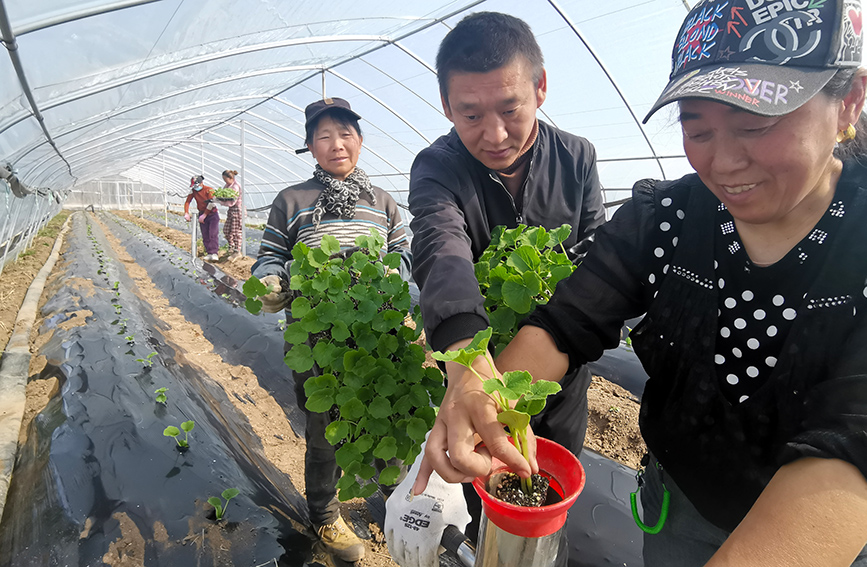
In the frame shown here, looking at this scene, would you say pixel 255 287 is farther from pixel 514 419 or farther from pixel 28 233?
pixel 28 233

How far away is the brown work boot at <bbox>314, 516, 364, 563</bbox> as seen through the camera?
2211mm

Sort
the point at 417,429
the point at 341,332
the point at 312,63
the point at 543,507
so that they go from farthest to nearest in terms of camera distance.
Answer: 1. the point at 312,63
2. the point at 341,332
3. the point at 417,429
4. the point at 543,507

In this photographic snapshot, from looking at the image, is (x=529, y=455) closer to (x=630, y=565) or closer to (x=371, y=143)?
(x=630, y=565)

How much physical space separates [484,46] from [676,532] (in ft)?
4.62

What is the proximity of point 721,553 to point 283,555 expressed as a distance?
2020mm

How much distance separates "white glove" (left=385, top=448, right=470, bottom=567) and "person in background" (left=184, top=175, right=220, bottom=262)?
889cm

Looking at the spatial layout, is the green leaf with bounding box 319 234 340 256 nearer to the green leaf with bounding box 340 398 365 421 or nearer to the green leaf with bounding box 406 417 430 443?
the green leaf with bounding box 340 398 365 421

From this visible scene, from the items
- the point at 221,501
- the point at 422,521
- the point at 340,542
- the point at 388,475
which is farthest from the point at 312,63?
the point at 422,521

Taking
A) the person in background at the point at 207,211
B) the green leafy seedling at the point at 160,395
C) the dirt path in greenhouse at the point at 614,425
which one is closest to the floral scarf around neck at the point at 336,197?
the green leafy seedling at the point at 160,395

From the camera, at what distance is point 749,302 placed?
2.69ft

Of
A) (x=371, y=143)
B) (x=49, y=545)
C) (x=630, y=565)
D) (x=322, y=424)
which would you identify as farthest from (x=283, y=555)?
(x=371, y=143)

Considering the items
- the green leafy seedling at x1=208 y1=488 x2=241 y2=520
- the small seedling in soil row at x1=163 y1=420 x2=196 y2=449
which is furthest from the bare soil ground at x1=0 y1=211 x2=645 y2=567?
the small seedling in soil row at x1=163 y1=420 x2=196 y2=449

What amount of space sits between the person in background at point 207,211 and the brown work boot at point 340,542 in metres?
7.92

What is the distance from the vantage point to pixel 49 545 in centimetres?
186
